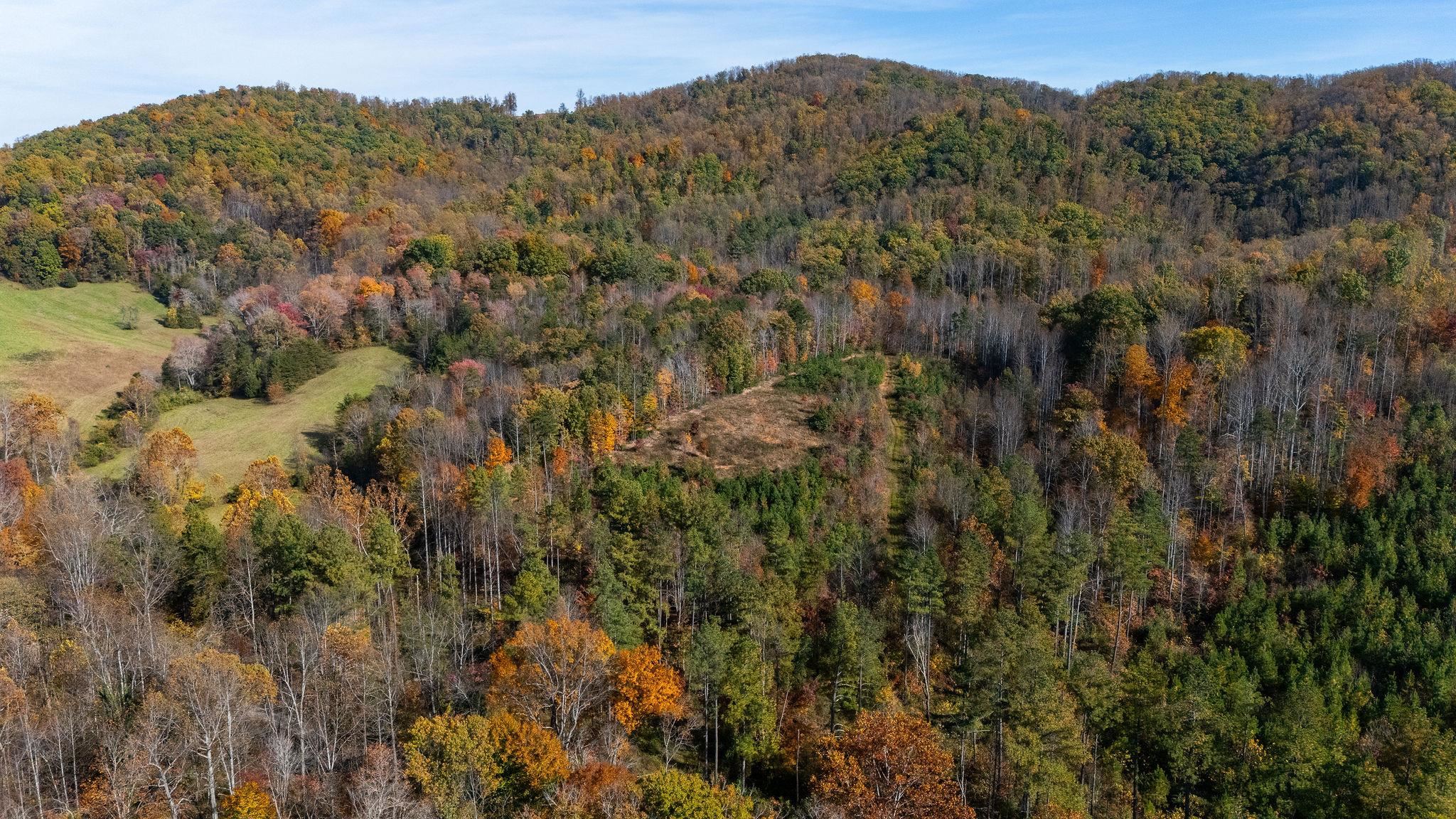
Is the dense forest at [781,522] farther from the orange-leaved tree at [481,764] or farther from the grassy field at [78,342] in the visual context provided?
the grassy field at [78,342]

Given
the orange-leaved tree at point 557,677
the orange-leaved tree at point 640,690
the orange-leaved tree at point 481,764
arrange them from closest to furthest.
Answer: the orange-leaved tree at point 481,764
the orange-leaved tree at point 557,677
the orange-leaved tree at point 640,690

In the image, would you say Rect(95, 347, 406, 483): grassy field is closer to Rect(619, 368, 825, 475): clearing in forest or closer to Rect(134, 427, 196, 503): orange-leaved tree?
Rect(134, 427, 196, 503): orange-leaved tree

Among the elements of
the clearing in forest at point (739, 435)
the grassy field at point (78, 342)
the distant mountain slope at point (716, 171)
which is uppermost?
the distant mountain slope at point (716, 171)

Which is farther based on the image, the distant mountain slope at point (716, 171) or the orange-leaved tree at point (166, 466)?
the distant mountain slope at point (716, 171)

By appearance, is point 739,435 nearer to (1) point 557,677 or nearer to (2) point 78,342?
(1) point 557,677

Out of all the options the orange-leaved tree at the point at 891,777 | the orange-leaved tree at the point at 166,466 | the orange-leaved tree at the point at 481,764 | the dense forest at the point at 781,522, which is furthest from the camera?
the orange-leaved tree at the point at 166,466

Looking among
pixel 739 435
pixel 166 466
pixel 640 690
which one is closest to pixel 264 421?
pixel 166 466

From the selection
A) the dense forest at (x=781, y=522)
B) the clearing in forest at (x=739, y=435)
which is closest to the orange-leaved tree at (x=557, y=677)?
the dense forest at (x=781, y=522)
